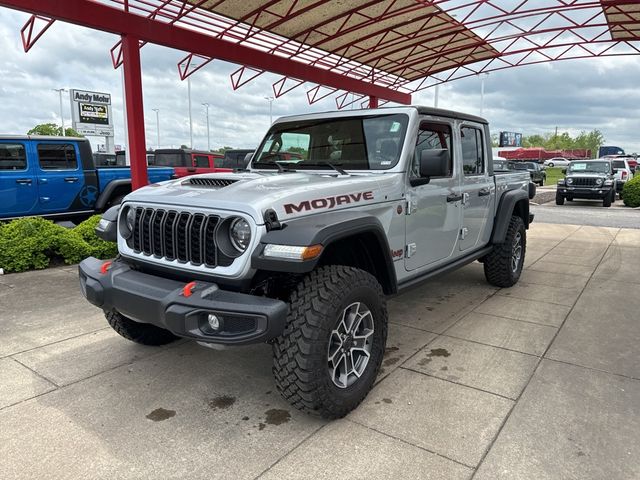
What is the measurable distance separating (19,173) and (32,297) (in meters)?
3.83

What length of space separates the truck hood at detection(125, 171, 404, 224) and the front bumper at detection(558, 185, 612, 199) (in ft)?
54.8

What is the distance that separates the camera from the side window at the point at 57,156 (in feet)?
27.3

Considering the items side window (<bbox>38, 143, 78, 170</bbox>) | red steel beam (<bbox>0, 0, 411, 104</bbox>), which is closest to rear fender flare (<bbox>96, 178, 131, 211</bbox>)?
side window (<bbox>38, 143, 78, 170</bbox>)

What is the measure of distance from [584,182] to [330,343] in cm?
1795

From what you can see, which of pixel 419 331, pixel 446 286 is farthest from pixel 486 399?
pixel 446 286

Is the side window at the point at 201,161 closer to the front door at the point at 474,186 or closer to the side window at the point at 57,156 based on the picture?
the side window at the point at 57,156

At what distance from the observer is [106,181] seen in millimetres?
9023

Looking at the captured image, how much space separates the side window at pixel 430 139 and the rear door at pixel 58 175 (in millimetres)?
7148

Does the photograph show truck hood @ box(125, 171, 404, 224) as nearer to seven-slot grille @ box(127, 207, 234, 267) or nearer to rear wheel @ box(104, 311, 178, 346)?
seven-slot grille @ box(127, 207, 234, 267)

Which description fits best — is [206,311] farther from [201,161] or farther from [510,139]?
[510,139]

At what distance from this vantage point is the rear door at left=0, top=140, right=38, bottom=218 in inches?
310

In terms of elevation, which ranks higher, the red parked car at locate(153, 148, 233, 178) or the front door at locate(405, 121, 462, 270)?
the red parked car at locate(153, 148, 233, 178)

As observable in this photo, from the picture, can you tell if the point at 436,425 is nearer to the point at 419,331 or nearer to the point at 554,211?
the point at 419,331

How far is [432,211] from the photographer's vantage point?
3.90 meters
